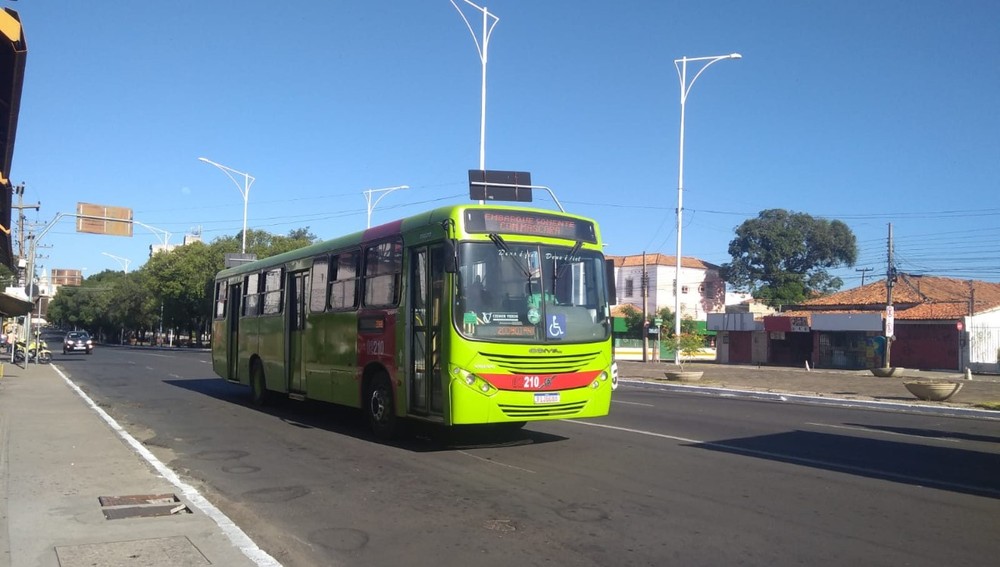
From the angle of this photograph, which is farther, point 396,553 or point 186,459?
point 186,459

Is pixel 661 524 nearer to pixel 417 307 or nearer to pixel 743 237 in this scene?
pixel 417 307

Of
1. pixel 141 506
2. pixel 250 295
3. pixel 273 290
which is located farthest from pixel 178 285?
pixel 141 506

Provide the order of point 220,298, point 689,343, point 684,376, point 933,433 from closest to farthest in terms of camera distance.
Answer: point 933,433
point 220,298
point 684,376
point 689,343

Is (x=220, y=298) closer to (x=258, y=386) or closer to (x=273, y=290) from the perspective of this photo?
(x=258, y=386)

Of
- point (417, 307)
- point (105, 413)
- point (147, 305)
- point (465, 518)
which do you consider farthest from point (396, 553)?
point (147, 305)

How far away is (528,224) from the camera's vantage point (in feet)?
34.8

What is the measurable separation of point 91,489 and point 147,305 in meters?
80.5

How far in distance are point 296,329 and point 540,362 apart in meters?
6.33

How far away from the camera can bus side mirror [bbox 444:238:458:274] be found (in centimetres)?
967

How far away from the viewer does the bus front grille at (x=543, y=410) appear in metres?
9.95

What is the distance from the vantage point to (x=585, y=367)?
10531mm

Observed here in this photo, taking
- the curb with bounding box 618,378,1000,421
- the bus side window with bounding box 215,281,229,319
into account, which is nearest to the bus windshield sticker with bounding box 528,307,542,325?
the bus side window with bounding box 215,281,229,319

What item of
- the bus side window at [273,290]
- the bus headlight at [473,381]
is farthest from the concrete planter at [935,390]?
the bus side window at [273,290]

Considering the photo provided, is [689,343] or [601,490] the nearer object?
[601,490]
